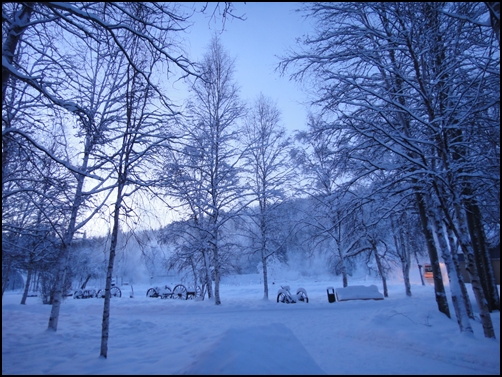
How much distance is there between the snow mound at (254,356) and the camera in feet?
9.14

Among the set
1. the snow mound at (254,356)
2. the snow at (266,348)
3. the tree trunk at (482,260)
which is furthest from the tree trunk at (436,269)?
the snow mound at (254,356)

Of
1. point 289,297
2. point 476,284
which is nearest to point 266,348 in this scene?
point 476,284

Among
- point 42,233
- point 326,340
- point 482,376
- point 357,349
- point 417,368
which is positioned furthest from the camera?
point 42,233

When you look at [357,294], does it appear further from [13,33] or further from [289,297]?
[13,33]

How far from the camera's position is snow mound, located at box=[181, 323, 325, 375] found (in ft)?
9.14

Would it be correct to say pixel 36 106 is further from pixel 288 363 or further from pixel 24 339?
pixel 288 363

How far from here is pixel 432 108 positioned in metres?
6.09

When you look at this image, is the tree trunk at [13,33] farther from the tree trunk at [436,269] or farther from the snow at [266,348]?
the tree trunk at [436,269]

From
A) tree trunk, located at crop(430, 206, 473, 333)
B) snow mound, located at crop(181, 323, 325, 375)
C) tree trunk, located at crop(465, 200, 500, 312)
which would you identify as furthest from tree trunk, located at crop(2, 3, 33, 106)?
tree trunk, located at crop(465, 200, 500, 312)

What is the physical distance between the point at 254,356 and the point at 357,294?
47.9ft

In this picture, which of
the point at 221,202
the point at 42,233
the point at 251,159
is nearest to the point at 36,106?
the point at 42,233

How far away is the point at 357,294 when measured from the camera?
15.7 meters

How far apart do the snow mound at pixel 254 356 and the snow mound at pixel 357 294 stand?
12995mm

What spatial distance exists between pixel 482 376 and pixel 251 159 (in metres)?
13.7
